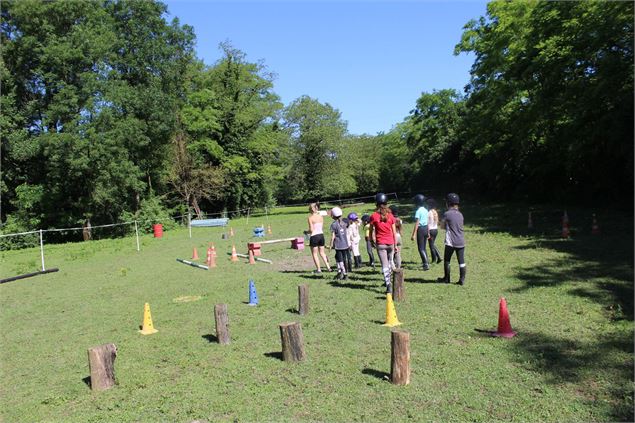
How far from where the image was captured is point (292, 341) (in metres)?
6.02

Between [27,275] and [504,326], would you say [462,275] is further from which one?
[27,275]

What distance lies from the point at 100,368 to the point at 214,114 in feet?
129

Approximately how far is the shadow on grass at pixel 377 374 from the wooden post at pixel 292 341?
0.90 meters

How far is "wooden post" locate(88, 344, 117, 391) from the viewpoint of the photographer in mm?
5652

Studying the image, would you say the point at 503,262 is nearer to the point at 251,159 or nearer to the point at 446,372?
the point at 446,372

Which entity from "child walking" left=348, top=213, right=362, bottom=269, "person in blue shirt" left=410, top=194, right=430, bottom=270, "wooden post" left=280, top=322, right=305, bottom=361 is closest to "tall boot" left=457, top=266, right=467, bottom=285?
"person in blue shirt" left=410, top=194, right=430, bottom=270

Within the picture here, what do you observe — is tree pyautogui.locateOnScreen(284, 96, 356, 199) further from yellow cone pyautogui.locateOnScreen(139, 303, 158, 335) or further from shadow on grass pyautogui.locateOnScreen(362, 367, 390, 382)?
shadow on grass pyautogui.locateOnScreen(362, 367, 390, 382)

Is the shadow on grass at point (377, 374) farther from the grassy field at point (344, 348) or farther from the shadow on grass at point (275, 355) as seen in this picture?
the shadow on grass at point (275, 355)

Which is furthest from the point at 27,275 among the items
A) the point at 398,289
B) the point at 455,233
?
the point at 455,233

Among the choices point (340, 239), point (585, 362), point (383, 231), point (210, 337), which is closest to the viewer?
point (585, 362)

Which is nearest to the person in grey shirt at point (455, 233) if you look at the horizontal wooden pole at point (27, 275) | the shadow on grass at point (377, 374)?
the shadow on grass at point (377, 374)

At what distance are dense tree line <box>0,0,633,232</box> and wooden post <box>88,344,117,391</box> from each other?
1820 cm

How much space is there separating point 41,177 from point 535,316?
34.6m

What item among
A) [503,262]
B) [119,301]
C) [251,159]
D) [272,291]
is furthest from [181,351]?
[251,159]
